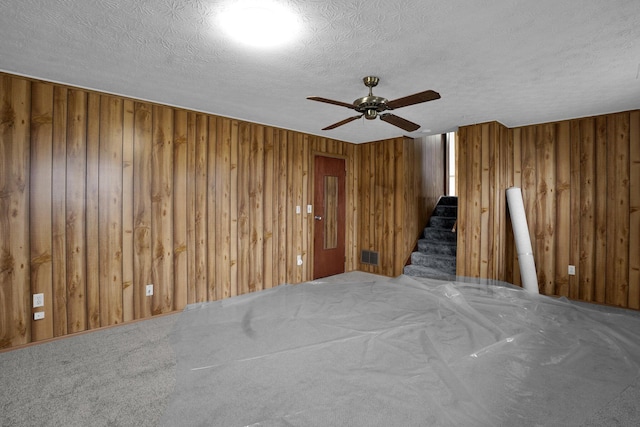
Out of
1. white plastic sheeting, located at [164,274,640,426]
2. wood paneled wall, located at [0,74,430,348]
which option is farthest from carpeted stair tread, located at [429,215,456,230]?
wood paneled wall, located at [0,74,430,348]

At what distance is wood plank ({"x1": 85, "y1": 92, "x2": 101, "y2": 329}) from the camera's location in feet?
10.1

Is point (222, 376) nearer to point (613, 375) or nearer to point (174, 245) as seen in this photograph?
point (174, 245)

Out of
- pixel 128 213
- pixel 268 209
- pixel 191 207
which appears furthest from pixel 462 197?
pixel 128 213

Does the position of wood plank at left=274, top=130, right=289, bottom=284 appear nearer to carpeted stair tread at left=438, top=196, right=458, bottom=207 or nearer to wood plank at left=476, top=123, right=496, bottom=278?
wood plank at left=476, top=123, right=496, bottom=278

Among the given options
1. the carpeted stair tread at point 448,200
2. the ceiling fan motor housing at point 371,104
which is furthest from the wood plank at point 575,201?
the ceiling fan motor housing at point 371,104

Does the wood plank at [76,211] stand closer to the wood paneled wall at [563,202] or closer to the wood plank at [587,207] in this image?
the wood paneled wall at [563,202]

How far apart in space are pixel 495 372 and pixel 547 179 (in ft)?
10.7

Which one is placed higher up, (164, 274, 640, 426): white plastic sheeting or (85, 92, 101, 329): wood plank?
(85, 92, 101, 329): wood plank

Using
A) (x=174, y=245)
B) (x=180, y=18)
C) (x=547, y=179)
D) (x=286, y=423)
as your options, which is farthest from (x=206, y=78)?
(x=547, y=179)

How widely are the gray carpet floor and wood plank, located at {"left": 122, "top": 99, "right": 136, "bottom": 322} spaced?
0.92ft

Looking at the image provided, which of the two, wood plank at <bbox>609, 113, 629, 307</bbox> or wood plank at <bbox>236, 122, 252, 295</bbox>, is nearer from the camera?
A: wood plank at <bbox>609, 113, 629, 307</bbox>

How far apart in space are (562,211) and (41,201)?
592cm

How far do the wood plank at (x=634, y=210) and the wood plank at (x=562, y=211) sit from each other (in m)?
0.56

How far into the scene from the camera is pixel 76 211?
301 cm
